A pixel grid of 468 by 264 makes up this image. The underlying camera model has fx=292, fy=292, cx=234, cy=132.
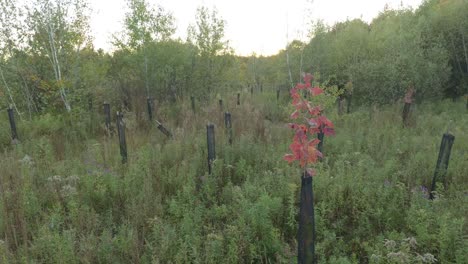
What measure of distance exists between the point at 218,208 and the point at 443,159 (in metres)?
4.11

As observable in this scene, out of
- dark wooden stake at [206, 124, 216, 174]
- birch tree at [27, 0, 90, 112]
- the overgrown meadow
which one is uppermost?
birch tree at [27, 0, 90, 112]

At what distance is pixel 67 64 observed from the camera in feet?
37.1

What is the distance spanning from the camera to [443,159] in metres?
5.16

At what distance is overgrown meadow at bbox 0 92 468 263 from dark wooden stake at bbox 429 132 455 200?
22cm

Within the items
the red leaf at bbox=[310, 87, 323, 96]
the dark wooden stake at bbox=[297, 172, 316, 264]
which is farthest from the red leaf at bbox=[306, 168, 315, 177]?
the red leaf at bbox=[310, 87, 323, 96]

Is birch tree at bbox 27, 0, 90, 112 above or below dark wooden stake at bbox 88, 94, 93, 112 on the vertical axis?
above

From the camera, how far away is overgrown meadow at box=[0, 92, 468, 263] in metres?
3.24

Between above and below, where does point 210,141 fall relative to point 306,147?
below

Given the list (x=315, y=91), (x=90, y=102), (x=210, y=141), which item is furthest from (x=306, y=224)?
(x=90, y=102)

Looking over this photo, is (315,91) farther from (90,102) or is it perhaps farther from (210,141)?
(90,102)

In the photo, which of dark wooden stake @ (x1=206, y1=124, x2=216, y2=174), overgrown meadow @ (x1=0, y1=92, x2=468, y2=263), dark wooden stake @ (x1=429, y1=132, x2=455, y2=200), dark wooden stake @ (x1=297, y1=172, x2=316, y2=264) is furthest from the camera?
dark wooden stake @ (x1=206, y1=124, x2=216, y2=174)

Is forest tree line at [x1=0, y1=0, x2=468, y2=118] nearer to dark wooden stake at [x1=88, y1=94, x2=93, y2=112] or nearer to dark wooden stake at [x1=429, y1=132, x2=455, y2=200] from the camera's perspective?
dark wooden stake at [x1=88, y1=94, x2=93, y2=112]

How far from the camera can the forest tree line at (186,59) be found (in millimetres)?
10703

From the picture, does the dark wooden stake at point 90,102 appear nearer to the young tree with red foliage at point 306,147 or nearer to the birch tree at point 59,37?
the birch tree at point 59,37
